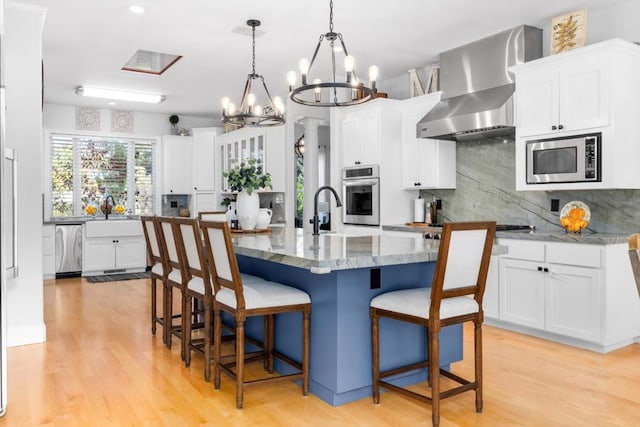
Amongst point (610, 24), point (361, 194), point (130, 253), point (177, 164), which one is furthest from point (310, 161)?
point (610, 24)

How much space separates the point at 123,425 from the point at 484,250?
1962 millimetres

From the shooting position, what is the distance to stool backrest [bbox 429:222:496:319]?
7.77 ft

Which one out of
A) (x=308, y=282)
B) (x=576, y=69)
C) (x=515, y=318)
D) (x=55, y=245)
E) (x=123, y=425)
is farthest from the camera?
(x=55, y=245)

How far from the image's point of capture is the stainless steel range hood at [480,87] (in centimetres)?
445

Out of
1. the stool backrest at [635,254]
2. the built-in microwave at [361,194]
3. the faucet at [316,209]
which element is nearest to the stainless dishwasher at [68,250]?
the built-in microwave at [361,194]

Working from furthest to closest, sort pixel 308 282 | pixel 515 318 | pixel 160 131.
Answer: pixel 160 131 < pixel 515 318 < pixel 308 282

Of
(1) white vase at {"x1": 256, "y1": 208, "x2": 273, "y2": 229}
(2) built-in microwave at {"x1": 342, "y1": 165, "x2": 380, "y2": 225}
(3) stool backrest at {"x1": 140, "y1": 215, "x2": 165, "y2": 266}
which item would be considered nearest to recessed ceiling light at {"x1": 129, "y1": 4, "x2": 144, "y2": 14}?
(3) stool backrest at {"x1": 140, "y1": 215, "x2": 165, "y2": 266}

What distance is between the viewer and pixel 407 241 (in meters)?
3.09

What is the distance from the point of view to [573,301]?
3791 millimetres

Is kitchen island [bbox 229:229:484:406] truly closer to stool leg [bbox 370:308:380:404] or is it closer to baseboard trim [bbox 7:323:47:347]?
stool leg [bbox 370:308:380:404]

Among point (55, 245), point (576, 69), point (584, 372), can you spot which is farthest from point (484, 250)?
point (55, 245)

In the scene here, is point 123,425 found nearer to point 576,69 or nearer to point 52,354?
point 52,354

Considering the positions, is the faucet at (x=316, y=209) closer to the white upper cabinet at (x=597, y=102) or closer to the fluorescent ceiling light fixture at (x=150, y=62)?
the white upper cabinet at (x=597, y=102)

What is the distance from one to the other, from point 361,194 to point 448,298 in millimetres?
3359
